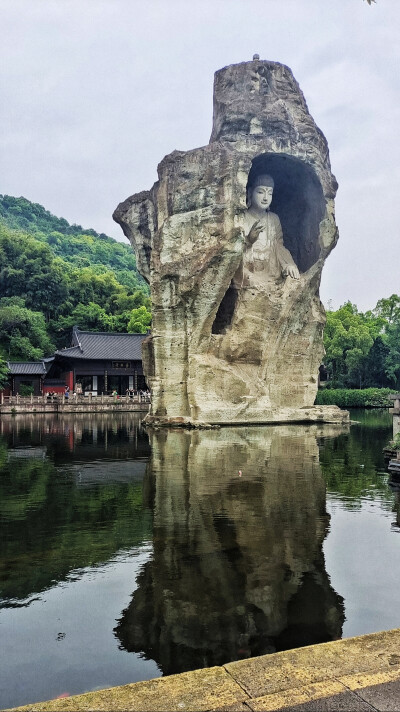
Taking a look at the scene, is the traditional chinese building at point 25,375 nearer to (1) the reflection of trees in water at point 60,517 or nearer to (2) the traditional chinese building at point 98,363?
(2) the traditional chinese building at point 98,363

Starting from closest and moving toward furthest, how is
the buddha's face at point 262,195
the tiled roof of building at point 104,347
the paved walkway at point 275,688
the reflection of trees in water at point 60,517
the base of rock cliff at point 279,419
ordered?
1. the paved walkway at point 275,688
2. the reflection of trees in water at point 60,517
3. the base of rock cliff at point 279,419
4. the buddha's face at point 262,195
5. the tiled roof of building at point 104,347

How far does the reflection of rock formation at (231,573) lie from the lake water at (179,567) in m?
0.02

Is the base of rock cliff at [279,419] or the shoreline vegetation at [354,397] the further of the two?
the shoreline vegetation at [354,397]

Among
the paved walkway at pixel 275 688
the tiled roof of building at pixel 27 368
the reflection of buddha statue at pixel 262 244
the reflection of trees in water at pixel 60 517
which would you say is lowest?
the reflection of trees in water at pixel 60 517

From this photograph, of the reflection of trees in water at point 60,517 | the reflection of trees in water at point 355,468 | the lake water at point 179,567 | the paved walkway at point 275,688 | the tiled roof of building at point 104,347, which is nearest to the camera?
the paved walkway at point 275,688

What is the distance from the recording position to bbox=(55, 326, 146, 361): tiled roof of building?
4900 cm

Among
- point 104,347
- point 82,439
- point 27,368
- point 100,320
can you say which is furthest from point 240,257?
point 100,320

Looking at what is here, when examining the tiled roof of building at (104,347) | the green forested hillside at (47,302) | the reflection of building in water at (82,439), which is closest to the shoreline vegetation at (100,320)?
the green forested hillside at (47,302)

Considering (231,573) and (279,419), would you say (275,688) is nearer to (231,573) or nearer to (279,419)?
(231,573)

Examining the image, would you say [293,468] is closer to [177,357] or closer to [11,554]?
[11,554]

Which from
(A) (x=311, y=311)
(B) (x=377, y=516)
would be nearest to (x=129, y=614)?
(B) (x=377, y=516)

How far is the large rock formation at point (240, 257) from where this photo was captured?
2819 centimetres

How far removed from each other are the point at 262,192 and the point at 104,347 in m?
23.8

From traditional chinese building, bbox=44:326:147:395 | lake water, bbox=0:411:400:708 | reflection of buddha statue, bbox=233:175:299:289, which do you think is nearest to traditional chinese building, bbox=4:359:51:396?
traditional chinese building, bbox=44:326:147:395
